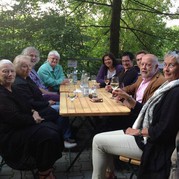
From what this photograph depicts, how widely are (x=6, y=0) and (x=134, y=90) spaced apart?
3.77m

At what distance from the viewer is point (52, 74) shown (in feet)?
16.9

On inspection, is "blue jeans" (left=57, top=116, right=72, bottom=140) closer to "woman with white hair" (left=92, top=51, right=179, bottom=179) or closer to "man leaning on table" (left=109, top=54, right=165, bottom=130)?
"man leaning on table" (left=109, top=54, right=165, bottom=130)

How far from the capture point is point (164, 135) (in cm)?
219

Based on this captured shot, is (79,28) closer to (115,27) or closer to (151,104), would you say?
(115,27)

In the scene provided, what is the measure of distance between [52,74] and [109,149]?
9.27 feet

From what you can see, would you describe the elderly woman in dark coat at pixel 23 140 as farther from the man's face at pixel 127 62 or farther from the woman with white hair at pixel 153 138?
the man's face at pixel 127 62

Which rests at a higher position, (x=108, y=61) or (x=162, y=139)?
(x=108, y=61)

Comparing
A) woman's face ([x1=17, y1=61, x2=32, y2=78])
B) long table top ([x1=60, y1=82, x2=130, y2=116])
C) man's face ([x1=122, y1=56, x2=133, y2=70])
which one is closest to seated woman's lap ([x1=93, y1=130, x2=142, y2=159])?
long table top ([x1=60, y1=82, x2=130, y2=116])

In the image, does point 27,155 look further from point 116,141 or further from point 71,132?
point 71,132

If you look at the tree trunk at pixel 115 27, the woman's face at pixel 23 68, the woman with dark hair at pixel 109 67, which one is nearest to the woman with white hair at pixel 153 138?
the woman's face at pixel 23 68

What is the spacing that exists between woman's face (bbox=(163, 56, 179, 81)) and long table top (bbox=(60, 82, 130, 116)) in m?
0.64

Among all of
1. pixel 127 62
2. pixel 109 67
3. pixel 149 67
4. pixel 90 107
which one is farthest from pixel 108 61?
pixel 90 107

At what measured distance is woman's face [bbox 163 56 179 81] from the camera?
2.43 meters

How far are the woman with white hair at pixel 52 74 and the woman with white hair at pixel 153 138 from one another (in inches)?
99.4
